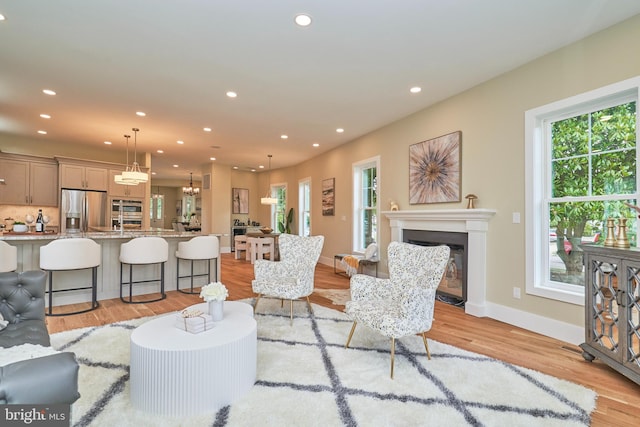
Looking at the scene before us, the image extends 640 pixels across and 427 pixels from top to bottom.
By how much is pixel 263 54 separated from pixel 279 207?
7.13 meters

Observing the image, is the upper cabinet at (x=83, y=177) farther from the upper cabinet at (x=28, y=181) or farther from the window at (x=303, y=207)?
the window at (x=303, y=207)

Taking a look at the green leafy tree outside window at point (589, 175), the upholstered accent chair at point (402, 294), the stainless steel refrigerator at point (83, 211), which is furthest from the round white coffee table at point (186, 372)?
the stainless steel refrigerator at point (83, 211)

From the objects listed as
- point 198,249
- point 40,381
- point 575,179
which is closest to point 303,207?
point 198,249

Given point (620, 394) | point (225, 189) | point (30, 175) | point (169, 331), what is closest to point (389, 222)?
point (620, 394)

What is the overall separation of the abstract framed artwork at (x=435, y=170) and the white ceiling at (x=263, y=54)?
62 centimetres

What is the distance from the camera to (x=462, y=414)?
5.89 feet

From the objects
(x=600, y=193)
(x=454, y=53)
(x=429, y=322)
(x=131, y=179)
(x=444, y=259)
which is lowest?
(x=429, y=322)

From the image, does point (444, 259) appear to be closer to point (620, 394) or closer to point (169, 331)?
point (620, 394)

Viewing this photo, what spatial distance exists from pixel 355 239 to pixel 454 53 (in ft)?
13.0

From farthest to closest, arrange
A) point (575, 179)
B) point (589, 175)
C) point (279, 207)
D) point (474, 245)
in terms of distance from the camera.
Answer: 1. point (279, 207)
2. point (474, 245)
3. point (575, 179)
4. point (589, 175)

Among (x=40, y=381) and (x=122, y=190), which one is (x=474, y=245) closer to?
(x=40, y=381)

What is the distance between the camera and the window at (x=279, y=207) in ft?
31.9

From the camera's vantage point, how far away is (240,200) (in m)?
10.2

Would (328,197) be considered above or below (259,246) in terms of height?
above
